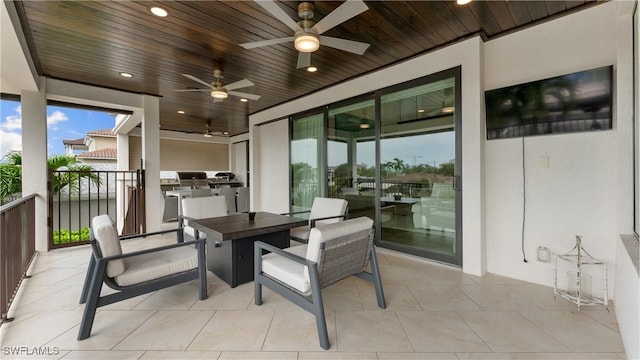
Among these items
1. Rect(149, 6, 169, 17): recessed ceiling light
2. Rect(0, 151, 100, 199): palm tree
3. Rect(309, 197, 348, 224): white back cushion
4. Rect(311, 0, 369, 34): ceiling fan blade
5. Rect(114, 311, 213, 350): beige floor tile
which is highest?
Rect(149, 6, 169, 17): recessed ceiling light

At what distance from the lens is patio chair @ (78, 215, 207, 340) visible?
1947mm

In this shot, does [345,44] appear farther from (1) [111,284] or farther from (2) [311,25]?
(1) [111,284]

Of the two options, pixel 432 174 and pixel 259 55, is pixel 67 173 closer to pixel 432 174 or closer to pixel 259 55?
pixel 259 55

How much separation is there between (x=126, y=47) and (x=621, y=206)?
17.9ft

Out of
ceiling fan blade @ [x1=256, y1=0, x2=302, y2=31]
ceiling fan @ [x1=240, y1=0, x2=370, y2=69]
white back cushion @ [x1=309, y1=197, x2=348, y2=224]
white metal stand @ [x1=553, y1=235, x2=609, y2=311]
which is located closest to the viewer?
ceiling fan blade @ [x1=256, y1=0, x2=302, y2=31]

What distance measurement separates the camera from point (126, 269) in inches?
85.2

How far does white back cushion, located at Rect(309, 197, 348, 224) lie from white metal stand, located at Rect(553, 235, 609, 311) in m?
2.28

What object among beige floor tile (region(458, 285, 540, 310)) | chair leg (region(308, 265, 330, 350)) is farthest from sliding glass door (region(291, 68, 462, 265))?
chair leg (region(308, 265, 330, 350))

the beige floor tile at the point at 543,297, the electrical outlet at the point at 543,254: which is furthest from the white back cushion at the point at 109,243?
the electrical outlet at the point at 543,254

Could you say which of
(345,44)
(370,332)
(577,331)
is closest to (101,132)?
(345,44)

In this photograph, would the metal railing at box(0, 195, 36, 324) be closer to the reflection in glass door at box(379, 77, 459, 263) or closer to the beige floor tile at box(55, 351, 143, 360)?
the beige floor tile at box(55, 351, 143, 360)

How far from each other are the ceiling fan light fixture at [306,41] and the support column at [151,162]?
4008mm

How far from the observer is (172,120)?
291 inches

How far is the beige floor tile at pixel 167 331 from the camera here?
6.05 feet
